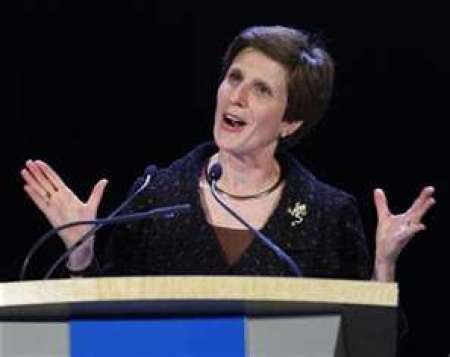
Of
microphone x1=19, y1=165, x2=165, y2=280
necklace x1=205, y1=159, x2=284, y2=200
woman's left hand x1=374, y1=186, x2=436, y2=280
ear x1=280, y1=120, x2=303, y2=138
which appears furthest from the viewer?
ear x1=280, y1=120, x2=303, y2=138

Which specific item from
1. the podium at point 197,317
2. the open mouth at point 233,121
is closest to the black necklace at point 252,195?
the open mouth at point 233,121

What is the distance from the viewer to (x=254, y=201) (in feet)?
8.44

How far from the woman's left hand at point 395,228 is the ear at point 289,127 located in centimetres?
48

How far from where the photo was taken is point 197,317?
61.5 inches

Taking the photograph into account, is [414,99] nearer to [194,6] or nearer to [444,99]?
[444,99]

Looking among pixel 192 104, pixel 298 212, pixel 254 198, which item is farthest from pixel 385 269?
pixel 192 104

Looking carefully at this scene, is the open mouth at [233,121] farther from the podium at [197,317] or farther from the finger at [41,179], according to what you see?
the podium at [197,317]

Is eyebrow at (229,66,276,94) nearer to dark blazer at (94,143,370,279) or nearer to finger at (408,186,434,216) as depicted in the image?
dark blazer at (94,143,370,279)

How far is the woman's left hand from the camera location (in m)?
2.21

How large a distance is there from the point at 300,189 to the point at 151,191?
0.35 meters

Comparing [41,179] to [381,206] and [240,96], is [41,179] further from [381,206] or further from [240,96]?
[381,206]

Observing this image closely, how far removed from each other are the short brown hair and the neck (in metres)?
0.10

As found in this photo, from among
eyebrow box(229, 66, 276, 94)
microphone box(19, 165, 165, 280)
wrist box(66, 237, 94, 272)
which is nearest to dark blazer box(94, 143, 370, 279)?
wrist box(66, 237, 94, 272)

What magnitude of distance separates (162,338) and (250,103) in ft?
3.78
